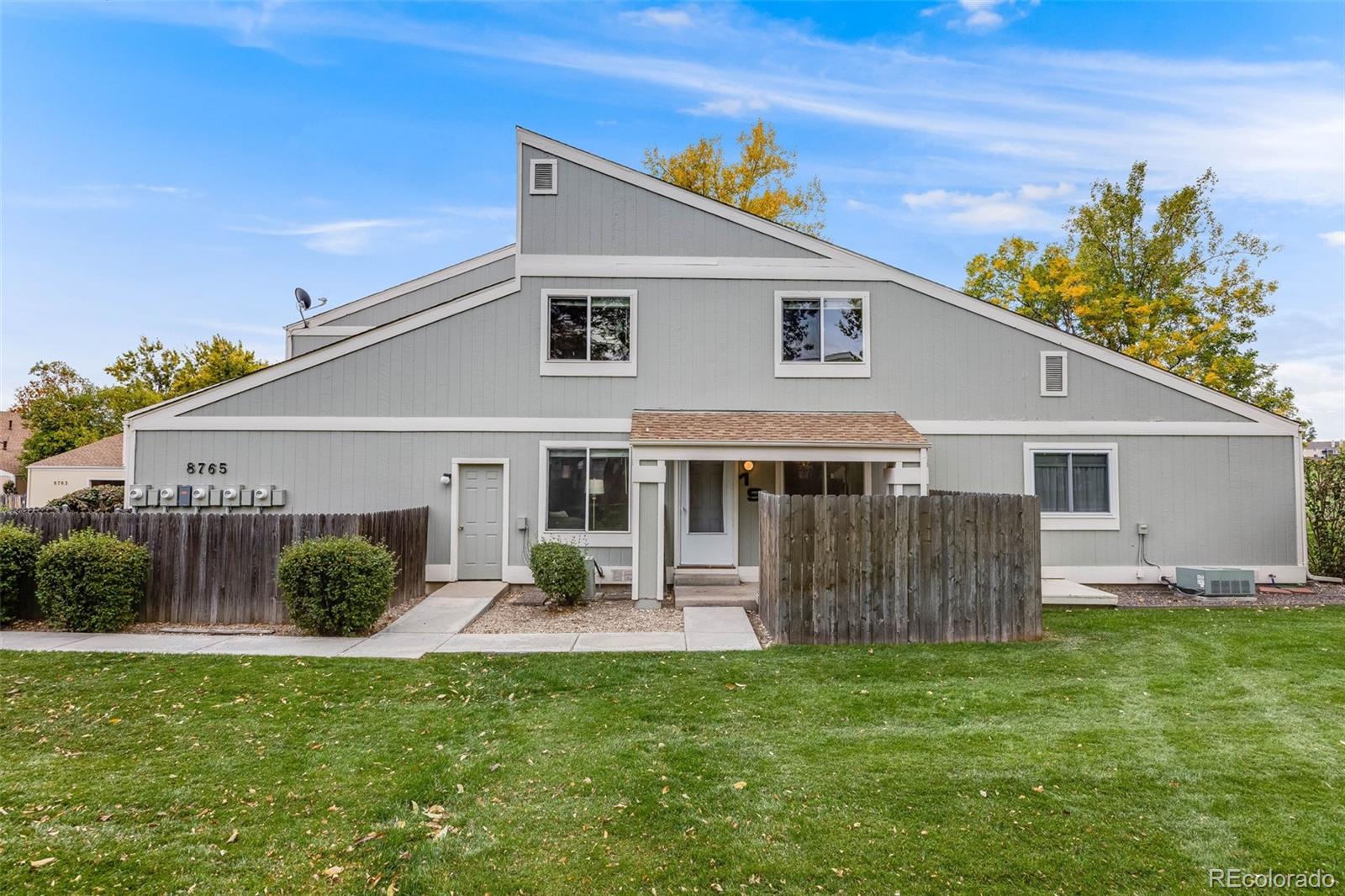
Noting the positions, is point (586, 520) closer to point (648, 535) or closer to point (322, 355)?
point (648, 535)

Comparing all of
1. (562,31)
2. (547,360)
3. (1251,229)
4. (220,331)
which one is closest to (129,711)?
(547,360)

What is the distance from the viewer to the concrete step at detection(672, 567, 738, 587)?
442 inches

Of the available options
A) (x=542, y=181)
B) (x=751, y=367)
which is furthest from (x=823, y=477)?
(x=542, y=181)

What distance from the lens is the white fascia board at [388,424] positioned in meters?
11.3

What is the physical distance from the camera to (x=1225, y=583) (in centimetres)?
1066

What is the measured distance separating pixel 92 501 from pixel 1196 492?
2008 centimetres

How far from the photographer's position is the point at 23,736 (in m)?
4.77

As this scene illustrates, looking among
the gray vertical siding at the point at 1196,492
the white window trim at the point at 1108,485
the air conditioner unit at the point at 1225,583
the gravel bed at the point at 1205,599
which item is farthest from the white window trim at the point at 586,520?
the air conditioner unit at the point at 1225,583

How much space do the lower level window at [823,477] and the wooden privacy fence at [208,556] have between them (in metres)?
7.07

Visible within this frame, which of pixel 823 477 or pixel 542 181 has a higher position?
pixel 542 181

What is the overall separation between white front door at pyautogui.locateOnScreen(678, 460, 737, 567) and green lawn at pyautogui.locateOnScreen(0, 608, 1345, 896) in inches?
205

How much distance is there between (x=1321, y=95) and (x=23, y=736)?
2092 cm

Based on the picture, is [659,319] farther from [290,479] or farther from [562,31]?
[562,31]

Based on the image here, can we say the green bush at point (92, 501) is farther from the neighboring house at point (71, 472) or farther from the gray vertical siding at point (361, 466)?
the neighboring house at point (71, 472)
